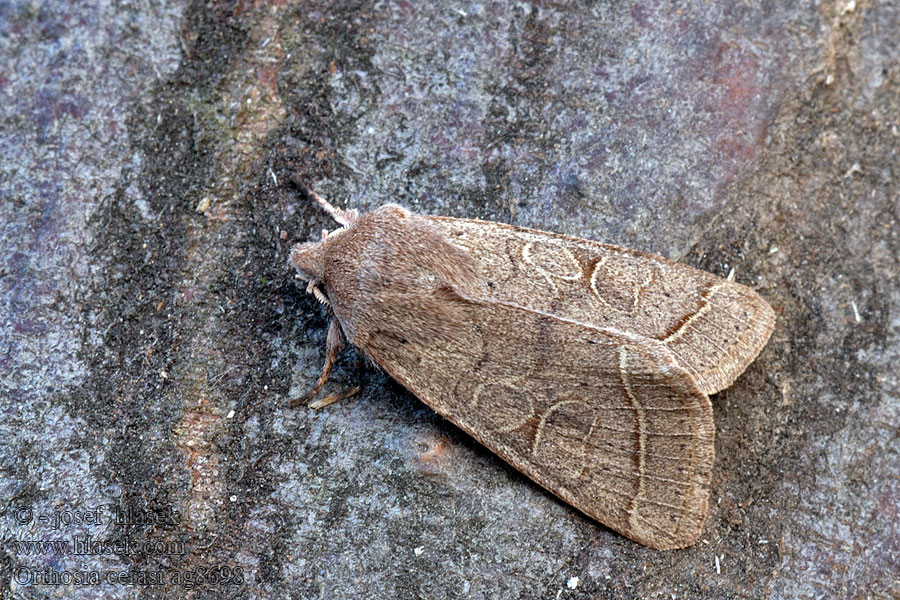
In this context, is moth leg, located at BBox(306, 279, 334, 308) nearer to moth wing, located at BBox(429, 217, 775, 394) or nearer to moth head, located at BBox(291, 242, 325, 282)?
moth head, located at BBox(291, 242, 325, 282)

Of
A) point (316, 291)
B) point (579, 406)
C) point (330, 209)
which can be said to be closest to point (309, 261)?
point (316, 291)

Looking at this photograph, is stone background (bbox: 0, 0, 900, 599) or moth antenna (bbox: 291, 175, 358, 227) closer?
stone background (bbox: 0, 0, 900, 599)

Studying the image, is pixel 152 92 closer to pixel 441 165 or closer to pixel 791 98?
pixel 441 165

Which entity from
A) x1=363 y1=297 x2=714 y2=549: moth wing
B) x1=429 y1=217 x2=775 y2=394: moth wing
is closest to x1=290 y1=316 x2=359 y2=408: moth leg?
x1=363 y1=297 x2=714 y2=549: moth wing

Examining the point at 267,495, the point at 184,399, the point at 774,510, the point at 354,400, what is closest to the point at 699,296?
the point at 774,510

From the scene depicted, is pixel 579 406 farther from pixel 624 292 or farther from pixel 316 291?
pixel 316 291

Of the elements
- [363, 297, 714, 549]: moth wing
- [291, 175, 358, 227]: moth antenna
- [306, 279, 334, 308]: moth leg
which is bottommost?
[363, 297, 714, 549]: moth wing

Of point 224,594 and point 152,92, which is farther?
point 152,92

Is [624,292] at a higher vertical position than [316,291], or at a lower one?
higher
